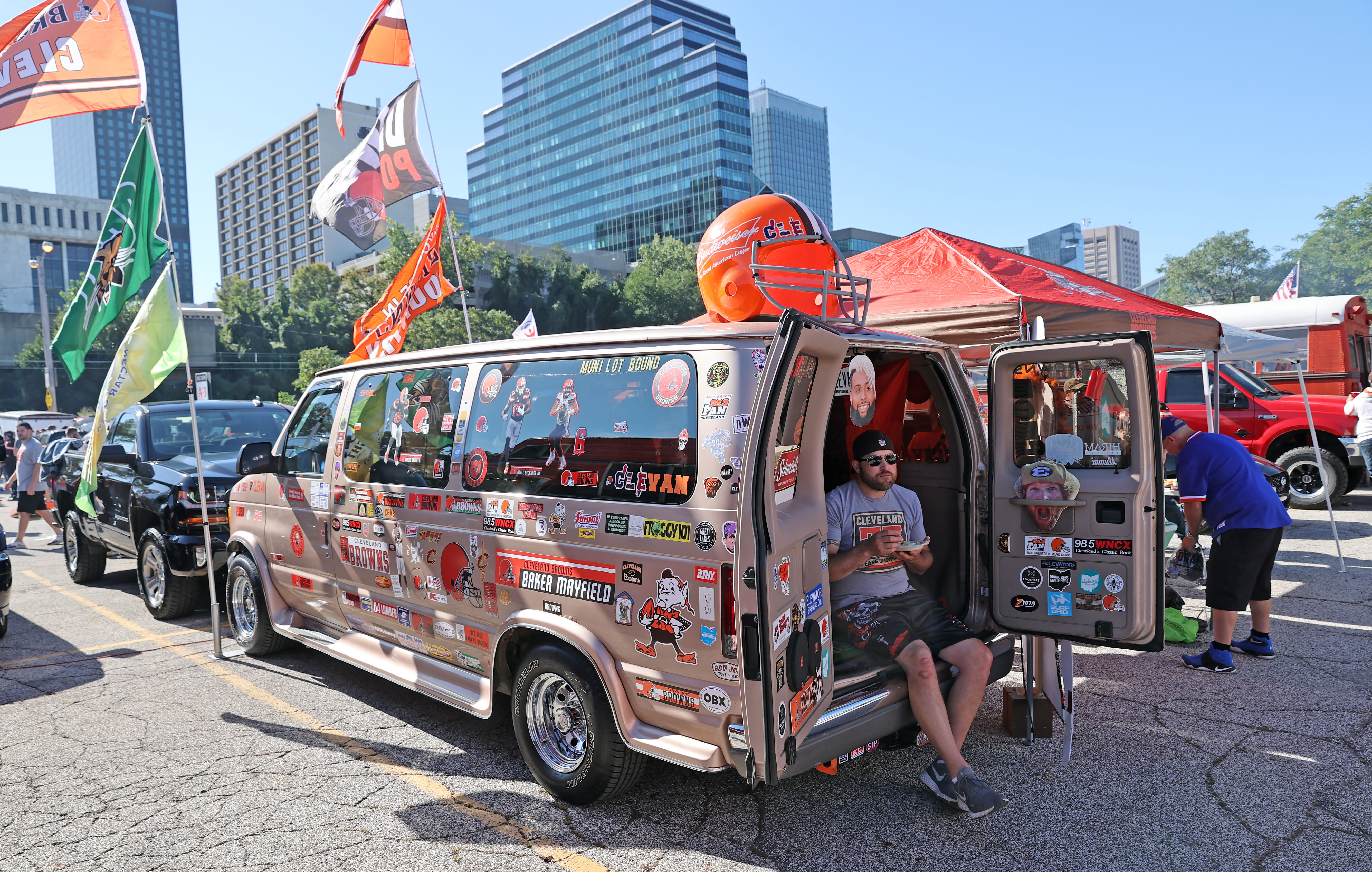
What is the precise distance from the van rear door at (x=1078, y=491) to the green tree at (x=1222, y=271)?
323ft

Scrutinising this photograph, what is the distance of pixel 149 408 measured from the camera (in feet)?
26.7

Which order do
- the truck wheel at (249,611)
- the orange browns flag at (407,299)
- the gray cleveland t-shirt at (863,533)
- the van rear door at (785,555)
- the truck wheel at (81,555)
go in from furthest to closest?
the orange browns flag at (407,299) → the truck wheel at (81,555) → the truck wheel at (249,611) → the gray cleveland t-shirt at (863,533) → the van rear door at (785,555)

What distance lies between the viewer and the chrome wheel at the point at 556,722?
3.65 m

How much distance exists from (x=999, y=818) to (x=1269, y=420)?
35.9ft

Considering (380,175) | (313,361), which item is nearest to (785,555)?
(380,175)

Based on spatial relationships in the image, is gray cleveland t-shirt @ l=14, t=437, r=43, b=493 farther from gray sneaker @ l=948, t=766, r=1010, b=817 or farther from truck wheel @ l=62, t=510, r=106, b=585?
gray sneaker @ l=948, t=766, r=1010, b=817

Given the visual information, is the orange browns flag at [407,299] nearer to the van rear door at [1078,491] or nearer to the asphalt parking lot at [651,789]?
the asphalt parking lot at [651,789]

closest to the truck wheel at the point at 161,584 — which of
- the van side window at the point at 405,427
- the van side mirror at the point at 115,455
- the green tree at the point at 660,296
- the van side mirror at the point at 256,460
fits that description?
the van side mirror at the point at 115,455

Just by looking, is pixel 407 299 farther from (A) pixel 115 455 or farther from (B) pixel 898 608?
(B) pixel 898 608

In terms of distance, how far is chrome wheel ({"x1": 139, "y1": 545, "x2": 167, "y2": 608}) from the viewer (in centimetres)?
709

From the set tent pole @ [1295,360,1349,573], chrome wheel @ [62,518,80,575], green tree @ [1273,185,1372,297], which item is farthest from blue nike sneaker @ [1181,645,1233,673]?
green tree @ [1273,185,1372,297]

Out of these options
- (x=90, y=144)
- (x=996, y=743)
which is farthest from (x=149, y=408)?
(x=90, y=144)

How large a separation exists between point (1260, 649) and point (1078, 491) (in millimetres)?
2645

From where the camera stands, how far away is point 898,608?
3939mm
